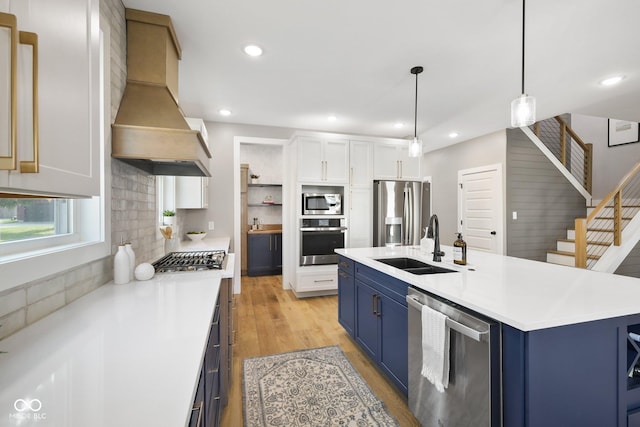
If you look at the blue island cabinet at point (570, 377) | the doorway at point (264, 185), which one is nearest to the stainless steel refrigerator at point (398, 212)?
the doorway at point (264, 185)

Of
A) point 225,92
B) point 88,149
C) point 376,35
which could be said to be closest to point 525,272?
point 376,35

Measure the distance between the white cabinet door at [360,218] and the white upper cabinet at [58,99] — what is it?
360cm

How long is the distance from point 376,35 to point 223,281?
2.15m

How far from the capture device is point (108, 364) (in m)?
0.80

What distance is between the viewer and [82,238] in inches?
58.4

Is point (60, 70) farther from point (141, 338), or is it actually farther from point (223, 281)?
point (223, 281)

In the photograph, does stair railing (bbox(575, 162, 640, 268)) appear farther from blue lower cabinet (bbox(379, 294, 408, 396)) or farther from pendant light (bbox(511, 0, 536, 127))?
blue lower cabinet (bbox(379, 294, 408, 396))

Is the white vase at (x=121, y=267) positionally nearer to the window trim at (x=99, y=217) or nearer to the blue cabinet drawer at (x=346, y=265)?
the window trim at (x=99, y=217)

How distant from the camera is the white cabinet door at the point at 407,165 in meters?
4.64

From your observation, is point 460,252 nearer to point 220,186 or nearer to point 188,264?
point 188,264

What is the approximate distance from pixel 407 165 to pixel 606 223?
10.7 feet

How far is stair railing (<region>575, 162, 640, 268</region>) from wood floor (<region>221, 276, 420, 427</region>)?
331cm

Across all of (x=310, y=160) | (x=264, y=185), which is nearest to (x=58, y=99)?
(x=310, y=160)

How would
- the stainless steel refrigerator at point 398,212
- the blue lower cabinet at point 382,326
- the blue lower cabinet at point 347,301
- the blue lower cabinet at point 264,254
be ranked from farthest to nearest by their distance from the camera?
the blue lower cabinet at point 264,254
the stainless steel refrigerator at point 398,212
the blue lower cabinet at point 347,301
the blue lower cabinet at point 382,326
